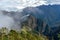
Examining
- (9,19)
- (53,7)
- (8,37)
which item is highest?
(53,7)

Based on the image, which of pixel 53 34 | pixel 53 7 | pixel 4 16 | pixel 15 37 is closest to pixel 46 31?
pixel 53 34

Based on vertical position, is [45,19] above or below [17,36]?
above

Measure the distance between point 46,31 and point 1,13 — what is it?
72cm

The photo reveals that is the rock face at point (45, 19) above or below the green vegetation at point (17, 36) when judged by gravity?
above

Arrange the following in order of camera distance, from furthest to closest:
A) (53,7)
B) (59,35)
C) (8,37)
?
1. (53,7)
2. (59,35)
3. (8,37)

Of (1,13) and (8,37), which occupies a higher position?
(1,13)

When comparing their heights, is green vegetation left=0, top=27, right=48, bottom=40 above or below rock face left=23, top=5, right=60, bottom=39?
below

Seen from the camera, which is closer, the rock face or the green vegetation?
the green vegetation

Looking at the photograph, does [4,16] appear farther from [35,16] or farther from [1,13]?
[35,16]

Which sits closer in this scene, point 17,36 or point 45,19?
point 17,36

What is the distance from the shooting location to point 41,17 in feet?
10.2

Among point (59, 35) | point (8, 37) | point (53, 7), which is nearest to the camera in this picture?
point (8, 37)

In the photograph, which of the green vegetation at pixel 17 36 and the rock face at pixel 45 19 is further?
the rock face at pixel 45 19

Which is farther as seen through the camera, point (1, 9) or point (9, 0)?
point (9, 0)
